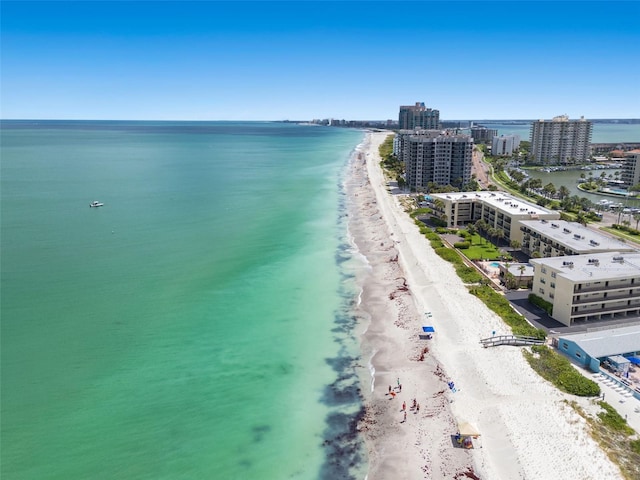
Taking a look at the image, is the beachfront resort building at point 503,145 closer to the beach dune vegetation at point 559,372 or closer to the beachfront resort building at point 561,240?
the beachfront resort building at point 561,240

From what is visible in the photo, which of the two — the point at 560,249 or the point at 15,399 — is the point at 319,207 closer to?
the point at 560,249

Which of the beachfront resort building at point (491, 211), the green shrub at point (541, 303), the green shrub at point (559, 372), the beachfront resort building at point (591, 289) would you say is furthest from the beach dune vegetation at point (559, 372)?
the beachfront resort building at point (491, 211)

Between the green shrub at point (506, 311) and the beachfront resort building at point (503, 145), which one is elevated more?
the beachfront resort building at point (503, 145)

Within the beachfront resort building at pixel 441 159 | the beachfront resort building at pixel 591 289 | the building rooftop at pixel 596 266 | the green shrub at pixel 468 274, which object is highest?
the beachfront resort building at pixel 441 159

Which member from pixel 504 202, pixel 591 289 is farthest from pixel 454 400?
pixel 504 202

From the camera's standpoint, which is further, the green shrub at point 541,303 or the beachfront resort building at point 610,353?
the green shrub at point 541,303

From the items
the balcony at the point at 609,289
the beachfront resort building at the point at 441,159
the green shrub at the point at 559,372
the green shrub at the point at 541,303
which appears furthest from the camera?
the beachfront resort building at the point at 441,159
